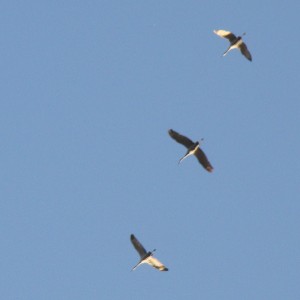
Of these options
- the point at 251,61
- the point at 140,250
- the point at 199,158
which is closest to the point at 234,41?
the point at 251,61

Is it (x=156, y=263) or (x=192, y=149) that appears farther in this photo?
(x=156, y=263)

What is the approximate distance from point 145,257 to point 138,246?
0.87 m

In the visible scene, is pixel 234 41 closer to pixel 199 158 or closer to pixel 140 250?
pixel 199 158

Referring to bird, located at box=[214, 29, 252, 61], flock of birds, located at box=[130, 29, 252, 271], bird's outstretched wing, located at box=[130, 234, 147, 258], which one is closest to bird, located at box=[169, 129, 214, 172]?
flock of birds, located at box=[130, 29, 252, 271]

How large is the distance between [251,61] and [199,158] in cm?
1003

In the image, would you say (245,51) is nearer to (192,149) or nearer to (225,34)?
(225,34)

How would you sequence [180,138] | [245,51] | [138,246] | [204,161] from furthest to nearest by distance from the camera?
[245,51], [138,246], [204,161], [180,138]

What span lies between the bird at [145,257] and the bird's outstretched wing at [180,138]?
6956mm

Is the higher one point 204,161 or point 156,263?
point 204,161

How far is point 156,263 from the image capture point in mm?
73688

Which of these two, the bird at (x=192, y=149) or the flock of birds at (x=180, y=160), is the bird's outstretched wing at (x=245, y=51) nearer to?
the flock of birds at (x=180, y=160)

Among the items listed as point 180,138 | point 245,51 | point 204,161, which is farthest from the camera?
point 245,51

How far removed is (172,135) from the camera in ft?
230

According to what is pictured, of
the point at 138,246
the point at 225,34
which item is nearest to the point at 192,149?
the point at 138,246
